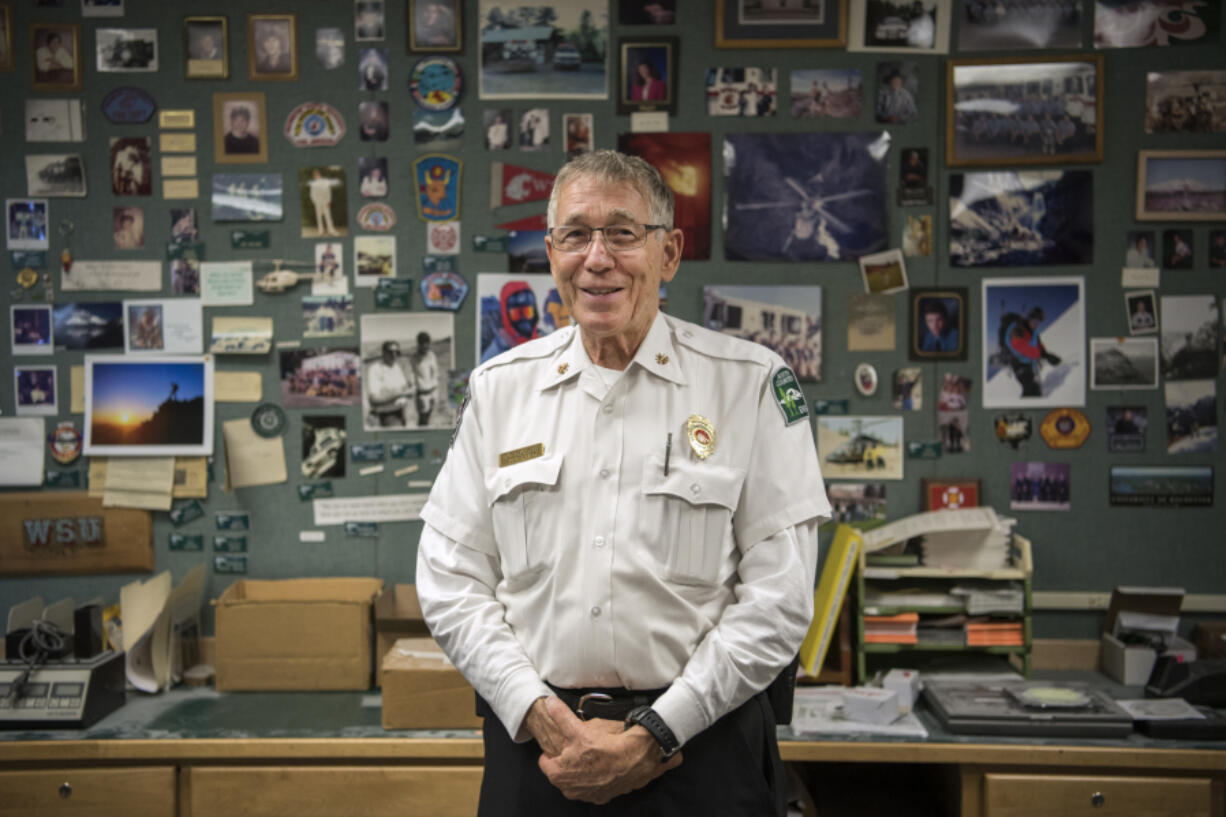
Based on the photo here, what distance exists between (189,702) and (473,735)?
0.91 m

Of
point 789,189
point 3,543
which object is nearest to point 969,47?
point 789,189

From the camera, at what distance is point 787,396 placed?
1714mm

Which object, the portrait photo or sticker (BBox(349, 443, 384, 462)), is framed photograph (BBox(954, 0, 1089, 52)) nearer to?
sticker (BBox(349, 443, 384, 462))

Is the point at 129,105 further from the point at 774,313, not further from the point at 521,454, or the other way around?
the point at 774,313

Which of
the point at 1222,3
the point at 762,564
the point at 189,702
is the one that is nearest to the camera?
the point at 762,564

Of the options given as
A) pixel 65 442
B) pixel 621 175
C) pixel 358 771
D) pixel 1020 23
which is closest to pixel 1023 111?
pixel 1020 23

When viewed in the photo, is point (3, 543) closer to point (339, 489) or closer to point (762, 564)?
point (339, 489)

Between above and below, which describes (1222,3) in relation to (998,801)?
above

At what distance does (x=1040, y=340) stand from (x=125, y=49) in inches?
123

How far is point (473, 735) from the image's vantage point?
2273mm

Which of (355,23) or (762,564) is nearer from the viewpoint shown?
(762,564)

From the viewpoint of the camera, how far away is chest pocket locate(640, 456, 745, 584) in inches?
62.5

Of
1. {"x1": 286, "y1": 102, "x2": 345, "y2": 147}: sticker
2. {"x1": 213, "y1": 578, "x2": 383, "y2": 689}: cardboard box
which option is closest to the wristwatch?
{"x1": 213, "y1": 578, "x2": 383, "y2": 689}: cardboard box

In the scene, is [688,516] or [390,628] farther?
[390,628]
